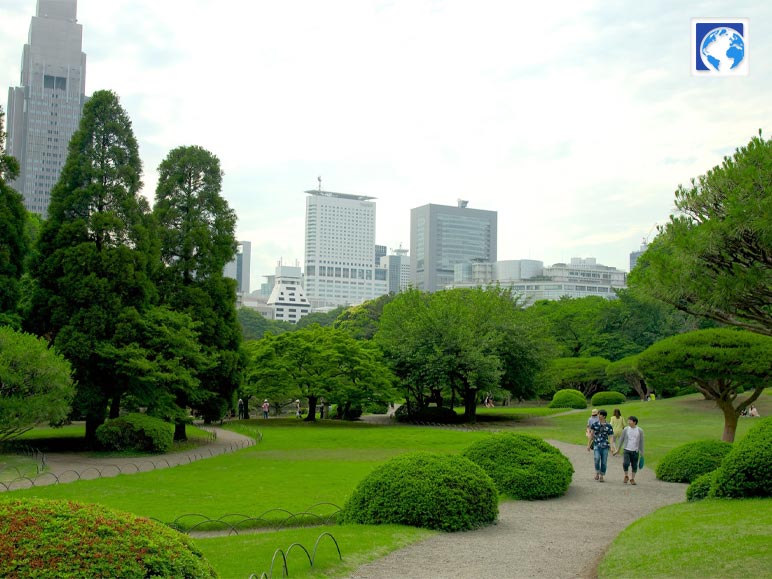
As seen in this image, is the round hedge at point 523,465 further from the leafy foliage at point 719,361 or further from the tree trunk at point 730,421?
the tree trunk at point 730,421

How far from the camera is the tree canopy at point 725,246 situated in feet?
34.8

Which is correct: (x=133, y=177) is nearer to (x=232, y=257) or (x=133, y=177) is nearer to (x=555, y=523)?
(x=232, y=257)

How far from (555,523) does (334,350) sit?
2705 cm

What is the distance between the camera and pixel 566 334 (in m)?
61.3

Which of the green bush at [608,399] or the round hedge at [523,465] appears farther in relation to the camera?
the green bush at [608,399]

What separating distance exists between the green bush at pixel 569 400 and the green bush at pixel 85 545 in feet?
151

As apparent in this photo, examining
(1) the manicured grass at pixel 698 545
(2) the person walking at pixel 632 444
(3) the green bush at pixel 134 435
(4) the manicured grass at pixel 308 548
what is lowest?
(3) the green bush at pixel 134 435

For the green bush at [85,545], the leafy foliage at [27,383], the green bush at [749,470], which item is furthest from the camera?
the leafy foliage at [27,383]

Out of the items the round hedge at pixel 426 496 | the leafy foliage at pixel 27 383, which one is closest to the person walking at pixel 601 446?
the round hedge at pixel 426 496

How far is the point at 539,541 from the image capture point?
1055 centimetres

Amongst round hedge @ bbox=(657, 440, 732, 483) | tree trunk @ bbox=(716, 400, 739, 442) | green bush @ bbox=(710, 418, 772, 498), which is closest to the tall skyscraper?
tree trunk @ bbox=(716, 400, 739, 442)

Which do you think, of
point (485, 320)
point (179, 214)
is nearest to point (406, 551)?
point (179, 214)

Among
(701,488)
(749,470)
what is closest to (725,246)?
(749,470)

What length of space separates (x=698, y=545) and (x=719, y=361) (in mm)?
14674
